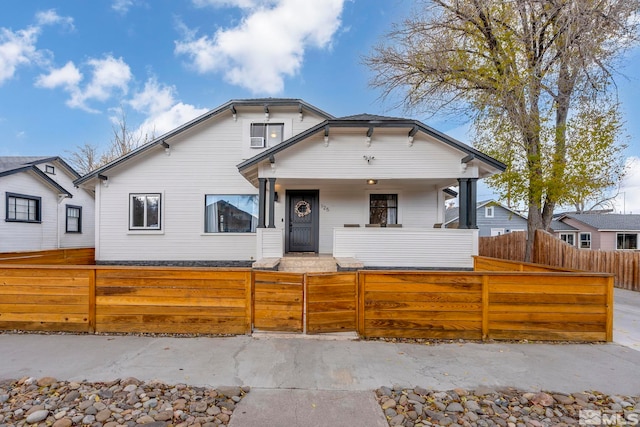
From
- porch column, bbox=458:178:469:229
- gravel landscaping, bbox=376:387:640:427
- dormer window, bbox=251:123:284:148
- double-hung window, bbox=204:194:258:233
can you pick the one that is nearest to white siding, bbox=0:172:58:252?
double-hung window, bbox=204:194:258:233

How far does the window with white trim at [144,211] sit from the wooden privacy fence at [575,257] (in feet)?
38.0

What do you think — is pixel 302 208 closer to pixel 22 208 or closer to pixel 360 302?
pixel 360 302

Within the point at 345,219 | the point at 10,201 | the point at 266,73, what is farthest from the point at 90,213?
the point at 345,219

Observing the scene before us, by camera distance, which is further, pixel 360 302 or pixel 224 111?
pixel 224 111

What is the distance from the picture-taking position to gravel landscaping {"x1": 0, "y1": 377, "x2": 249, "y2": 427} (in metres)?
2.24

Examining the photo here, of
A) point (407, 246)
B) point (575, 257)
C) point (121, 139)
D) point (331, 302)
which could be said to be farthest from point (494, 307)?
point (121, 139)

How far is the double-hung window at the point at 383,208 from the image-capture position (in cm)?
896

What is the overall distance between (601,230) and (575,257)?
52.2ft

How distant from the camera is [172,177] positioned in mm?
9008

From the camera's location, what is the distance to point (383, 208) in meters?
8.98

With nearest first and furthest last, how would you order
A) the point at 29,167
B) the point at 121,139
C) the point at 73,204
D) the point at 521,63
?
the point at 521,63 → the point at 29,167 → the point at 73,204 → the point at 121,139

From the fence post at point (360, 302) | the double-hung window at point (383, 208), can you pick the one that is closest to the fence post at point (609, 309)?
the fence post at point (360, 302)

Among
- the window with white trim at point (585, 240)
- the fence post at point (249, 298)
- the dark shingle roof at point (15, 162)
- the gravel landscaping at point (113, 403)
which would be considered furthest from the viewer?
the window with white trim at point (585, 240)

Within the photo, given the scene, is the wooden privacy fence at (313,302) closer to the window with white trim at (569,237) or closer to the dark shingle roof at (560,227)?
the dark shingle roof at (560,227)
